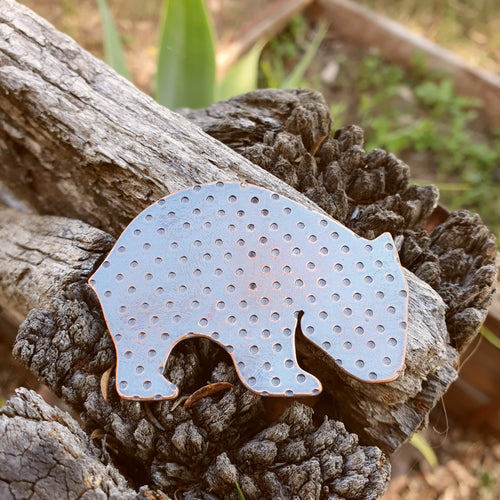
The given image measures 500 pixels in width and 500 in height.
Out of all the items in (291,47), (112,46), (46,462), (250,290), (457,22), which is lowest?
(46,462)

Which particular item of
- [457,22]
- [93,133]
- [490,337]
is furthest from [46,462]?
→ [457,22]

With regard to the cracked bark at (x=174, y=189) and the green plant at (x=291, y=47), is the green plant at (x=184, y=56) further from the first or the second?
the green plant at (x=291, y=47)

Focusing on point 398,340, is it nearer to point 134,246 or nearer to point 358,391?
point 358,391

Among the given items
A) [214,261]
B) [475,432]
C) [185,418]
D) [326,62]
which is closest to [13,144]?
[214,261]

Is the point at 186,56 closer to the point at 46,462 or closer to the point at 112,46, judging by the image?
the point at 112,46

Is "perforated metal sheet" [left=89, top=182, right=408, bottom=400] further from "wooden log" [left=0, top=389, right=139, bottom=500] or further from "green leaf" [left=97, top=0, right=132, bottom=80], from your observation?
"green leaf" [left=97, top=0, right=132, bottom=80]

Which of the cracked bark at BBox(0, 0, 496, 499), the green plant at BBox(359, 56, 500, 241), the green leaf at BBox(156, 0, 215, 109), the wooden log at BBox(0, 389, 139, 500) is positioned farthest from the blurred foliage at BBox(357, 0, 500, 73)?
the wooden log at BBox(0, 389, 139, 500)
